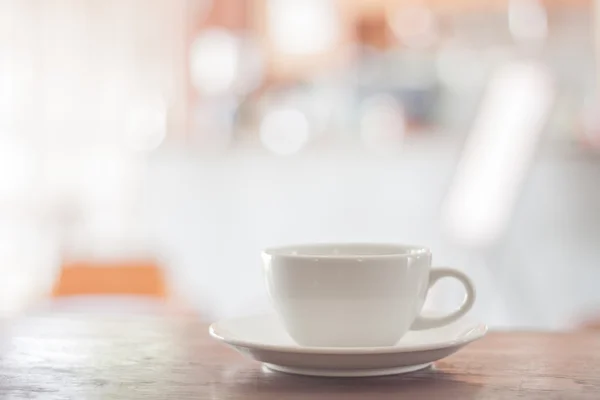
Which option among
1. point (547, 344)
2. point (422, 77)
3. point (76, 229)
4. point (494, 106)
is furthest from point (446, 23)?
point (547, 344)

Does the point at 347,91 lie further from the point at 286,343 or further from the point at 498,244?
the point at 286,343

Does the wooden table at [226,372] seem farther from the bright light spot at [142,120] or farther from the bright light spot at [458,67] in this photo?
the bright light spot at [142,120]

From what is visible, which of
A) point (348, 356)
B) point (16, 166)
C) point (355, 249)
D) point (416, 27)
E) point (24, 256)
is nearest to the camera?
point (348, 356)

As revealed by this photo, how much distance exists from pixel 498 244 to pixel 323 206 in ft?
1.80

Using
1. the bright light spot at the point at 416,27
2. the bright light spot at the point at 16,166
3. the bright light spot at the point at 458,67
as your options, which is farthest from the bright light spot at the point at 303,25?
the bright light spot at the point at 16,166

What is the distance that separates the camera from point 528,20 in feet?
14.2

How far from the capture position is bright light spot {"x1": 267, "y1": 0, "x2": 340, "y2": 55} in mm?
4676

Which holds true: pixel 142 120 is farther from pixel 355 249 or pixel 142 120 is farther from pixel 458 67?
pixel 355 249

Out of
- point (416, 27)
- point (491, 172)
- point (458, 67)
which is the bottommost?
point (491, 172)

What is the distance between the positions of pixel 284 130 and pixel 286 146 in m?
0.37

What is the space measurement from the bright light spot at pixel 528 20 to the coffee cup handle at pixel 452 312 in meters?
3.88

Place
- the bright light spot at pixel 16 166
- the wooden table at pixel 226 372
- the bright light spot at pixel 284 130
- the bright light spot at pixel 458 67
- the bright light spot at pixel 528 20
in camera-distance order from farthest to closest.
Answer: the bright light spot at pixel 16 166 < the bright light spot at pixel 528 20 < the bright light spot at pixel 458 67 < the bright light spot at pixel 284 130 < the wooden table at pixel 226 372

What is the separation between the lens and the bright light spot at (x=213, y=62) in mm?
4117

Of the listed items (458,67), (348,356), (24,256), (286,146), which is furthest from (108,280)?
(24,256)
